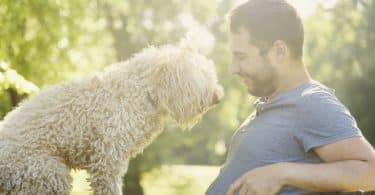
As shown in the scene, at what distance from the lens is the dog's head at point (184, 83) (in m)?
3.11

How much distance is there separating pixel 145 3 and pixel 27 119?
12.7 meters

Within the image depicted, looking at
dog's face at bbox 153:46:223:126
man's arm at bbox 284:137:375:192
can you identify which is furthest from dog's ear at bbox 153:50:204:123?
man's arm at bbox 284:137:375:192

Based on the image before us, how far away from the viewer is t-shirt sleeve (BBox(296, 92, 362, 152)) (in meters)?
2.31

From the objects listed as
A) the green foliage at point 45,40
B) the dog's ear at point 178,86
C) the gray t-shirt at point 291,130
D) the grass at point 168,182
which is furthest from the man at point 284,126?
the grass at point 168,182

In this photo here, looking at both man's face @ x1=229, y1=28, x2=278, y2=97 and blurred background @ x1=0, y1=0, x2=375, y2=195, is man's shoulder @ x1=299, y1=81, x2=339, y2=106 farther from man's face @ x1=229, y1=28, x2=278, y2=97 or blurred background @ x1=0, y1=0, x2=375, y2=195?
blurred background @ x1=0, y1=0, x2=375, y2=195

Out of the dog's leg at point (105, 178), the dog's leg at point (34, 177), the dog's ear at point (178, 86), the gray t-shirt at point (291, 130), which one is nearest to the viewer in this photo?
the gray t-shirt at point (291, 130)

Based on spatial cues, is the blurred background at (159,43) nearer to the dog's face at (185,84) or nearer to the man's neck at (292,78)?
the dog's face at (185,84)

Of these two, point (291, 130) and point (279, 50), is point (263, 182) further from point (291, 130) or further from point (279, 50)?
point (279, 50)

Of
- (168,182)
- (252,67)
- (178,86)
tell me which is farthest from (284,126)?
(168,182)

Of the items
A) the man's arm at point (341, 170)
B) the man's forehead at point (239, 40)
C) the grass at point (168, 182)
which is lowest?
the grass at point (168, 182)

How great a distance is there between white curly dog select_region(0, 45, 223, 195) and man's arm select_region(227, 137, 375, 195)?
0.77 meters

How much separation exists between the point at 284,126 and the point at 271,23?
0.43m

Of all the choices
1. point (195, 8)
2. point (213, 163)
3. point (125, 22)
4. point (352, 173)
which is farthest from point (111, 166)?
point (213, 163)

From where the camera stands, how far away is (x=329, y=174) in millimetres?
2264
